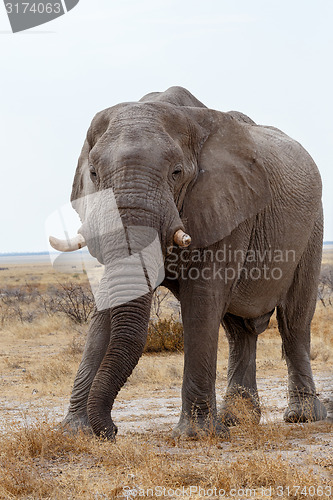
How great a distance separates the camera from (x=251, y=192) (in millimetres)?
6852

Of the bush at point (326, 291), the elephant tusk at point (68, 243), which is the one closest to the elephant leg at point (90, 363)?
the elephant tusk at point (68, 243)

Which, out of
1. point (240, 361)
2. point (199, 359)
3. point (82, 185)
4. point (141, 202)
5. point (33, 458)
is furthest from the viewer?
point (240, 361)

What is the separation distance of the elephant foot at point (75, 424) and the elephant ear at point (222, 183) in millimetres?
1814

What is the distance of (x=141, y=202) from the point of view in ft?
18.5

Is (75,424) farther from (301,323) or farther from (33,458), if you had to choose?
(301,323)

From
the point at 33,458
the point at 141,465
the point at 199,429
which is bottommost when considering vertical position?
the point at 199,429

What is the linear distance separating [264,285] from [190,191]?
5.48 feet

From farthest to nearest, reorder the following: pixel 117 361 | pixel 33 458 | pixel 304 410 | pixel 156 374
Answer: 1. pixel 156 374
2. pixel 304 410
3. pixel 33 458
4. pixel 117 361

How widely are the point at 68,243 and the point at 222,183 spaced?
1.45 metres

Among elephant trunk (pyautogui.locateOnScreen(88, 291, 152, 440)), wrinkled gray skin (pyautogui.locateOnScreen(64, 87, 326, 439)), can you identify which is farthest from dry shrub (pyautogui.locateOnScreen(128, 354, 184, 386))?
elephant trunk (pyautogui.locateOnScreen(88, 291, 152, 440))

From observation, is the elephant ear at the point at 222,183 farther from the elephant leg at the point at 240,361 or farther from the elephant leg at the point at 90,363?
the elephant leg at the point at 240,361

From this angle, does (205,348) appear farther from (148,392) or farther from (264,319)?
(148,392)

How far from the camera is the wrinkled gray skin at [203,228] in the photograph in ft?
18.6

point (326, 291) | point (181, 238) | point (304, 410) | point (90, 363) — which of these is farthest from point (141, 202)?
point (326, 291)
